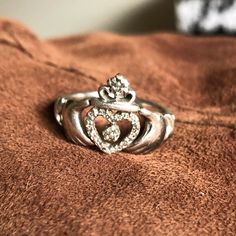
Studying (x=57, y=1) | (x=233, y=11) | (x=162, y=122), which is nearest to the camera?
(x=162, y=122)

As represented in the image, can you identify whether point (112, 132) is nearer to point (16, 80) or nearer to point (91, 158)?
point (91, 158)

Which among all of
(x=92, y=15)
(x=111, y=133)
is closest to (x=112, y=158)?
(x=111, y=133)

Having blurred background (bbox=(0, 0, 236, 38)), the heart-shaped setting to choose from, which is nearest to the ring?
the heart-shaped setting

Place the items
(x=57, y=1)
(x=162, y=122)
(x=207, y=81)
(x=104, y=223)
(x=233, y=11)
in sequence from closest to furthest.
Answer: (x=104, y=223) → (x=162, y=122) → (x=207, y=81) → (x=233, y=11) → (x=57, y=1)

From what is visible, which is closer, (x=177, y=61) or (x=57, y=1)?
(x=177, y=61)

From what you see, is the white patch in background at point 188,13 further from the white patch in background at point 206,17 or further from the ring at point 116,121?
the ring at point 116,121

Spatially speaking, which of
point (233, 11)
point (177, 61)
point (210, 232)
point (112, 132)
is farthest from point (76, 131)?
point (233, 11)

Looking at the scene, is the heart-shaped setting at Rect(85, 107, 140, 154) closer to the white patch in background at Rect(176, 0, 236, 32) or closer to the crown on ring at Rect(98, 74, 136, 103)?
the crown on ring at Rect(98, 74, 136, 103)
